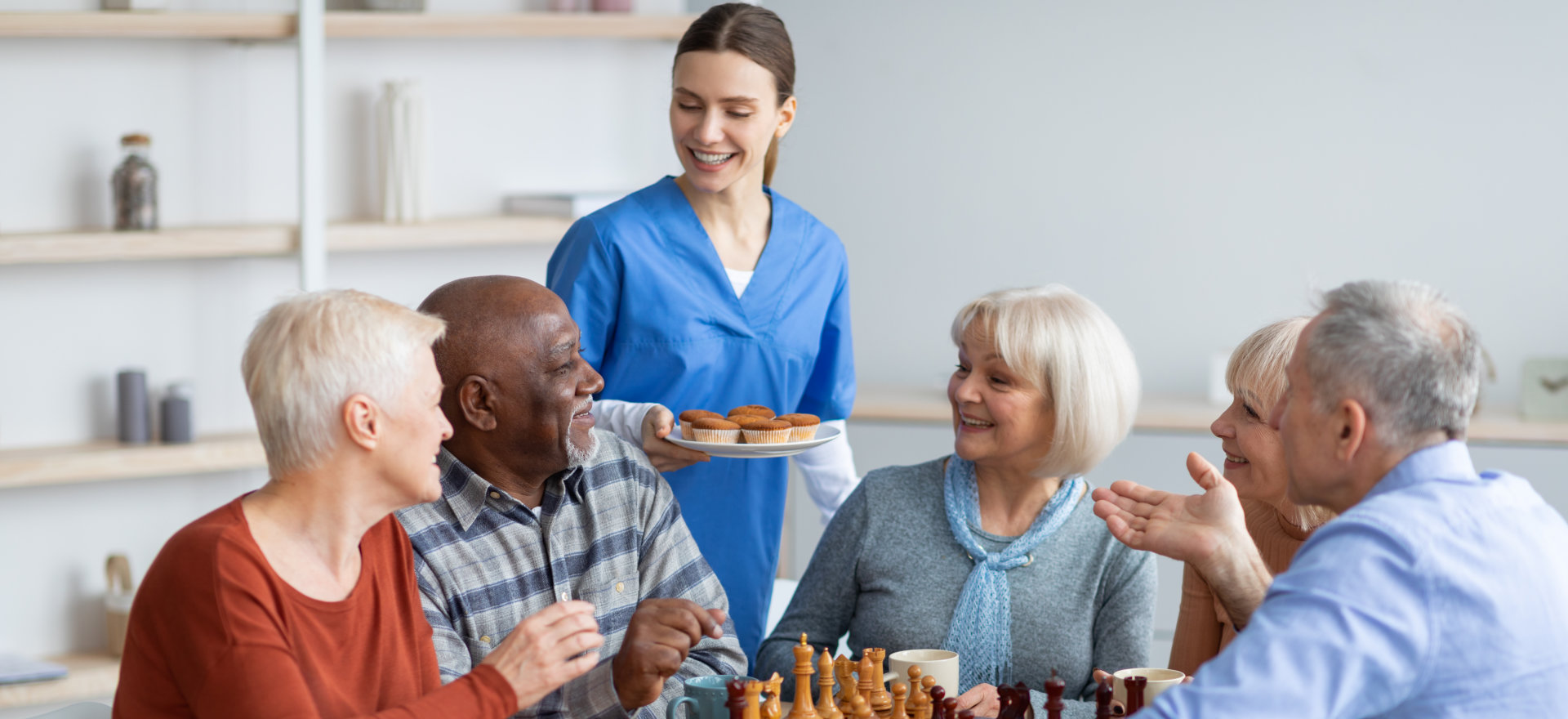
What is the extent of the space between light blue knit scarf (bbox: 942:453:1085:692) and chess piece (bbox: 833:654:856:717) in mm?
333

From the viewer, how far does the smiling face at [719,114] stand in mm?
2230

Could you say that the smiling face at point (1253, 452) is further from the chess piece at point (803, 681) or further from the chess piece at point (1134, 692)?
the chess piece at point (803, 681)

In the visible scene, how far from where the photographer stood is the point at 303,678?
1339 mm

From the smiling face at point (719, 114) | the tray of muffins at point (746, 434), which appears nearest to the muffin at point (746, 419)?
→ the tray of muffins at point (746, 434)

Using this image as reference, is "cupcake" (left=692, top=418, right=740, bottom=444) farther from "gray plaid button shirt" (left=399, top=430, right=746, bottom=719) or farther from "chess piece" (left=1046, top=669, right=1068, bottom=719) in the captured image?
"chess piece" (left=1046, top=669, right=1068, bottom=719)

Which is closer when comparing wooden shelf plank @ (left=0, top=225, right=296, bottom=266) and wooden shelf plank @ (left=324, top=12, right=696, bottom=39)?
wooden shelf plank @ (left=0, top=225, right=296, bottom=266)

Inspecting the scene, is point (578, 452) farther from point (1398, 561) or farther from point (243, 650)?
point (1398, 561)

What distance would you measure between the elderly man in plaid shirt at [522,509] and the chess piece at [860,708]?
0.70 feet

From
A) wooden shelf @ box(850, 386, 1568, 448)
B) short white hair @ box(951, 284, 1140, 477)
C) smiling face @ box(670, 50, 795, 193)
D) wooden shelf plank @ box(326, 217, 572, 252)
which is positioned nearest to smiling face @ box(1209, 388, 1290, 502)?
short white hair @ box(951, 284, 1140, 477)

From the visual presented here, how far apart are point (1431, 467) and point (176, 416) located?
2865mm

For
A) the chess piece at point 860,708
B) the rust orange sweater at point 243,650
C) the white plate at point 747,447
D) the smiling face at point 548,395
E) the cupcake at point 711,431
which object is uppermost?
the smiling face at point 548,395

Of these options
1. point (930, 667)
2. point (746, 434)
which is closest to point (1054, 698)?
point (930, 667)

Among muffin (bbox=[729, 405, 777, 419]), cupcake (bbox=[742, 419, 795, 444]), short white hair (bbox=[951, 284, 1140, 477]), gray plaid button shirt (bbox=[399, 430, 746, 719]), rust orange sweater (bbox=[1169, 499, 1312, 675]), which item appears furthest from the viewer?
muffin (bbox=[729, 405, 777, 419])

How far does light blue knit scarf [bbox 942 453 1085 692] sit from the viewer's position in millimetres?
1897
